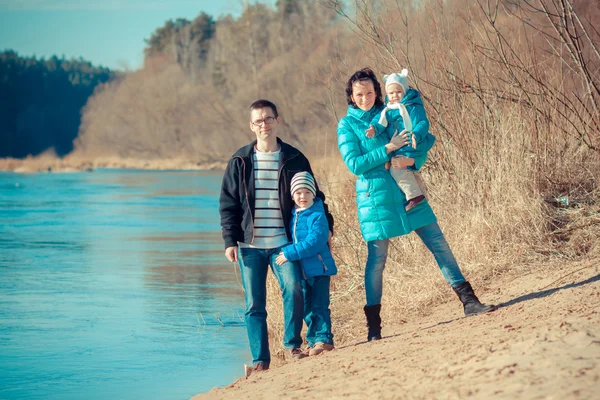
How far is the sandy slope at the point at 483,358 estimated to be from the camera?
378 centimetres

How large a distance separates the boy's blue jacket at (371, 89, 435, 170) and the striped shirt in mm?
714

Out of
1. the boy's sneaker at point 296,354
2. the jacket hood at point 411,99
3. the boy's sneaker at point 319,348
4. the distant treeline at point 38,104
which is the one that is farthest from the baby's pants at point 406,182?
the distant treeline at point 38,104

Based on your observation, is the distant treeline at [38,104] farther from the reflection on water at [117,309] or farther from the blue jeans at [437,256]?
the blue jeans at [437,256]

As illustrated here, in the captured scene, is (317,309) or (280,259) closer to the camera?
(280,259)

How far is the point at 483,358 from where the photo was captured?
164 inches

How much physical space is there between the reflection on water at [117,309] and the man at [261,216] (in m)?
1.26

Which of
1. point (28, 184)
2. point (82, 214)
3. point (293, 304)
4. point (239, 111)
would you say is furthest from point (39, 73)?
point (293, 304)

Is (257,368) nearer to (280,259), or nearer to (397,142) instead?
(280,259)

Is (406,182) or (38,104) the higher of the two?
(38,104)

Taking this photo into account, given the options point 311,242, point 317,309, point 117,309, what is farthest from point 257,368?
point 117,309

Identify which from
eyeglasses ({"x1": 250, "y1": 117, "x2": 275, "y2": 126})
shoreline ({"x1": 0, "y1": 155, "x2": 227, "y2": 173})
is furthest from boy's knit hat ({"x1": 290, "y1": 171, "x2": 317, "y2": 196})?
shoreline ({"x1": 0, "y1": 155, "x2": 227, "y2": 173})

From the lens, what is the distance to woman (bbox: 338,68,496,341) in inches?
211

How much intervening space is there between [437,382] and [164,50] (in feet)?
237

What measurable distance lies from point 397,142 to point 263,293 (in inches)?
50.0
